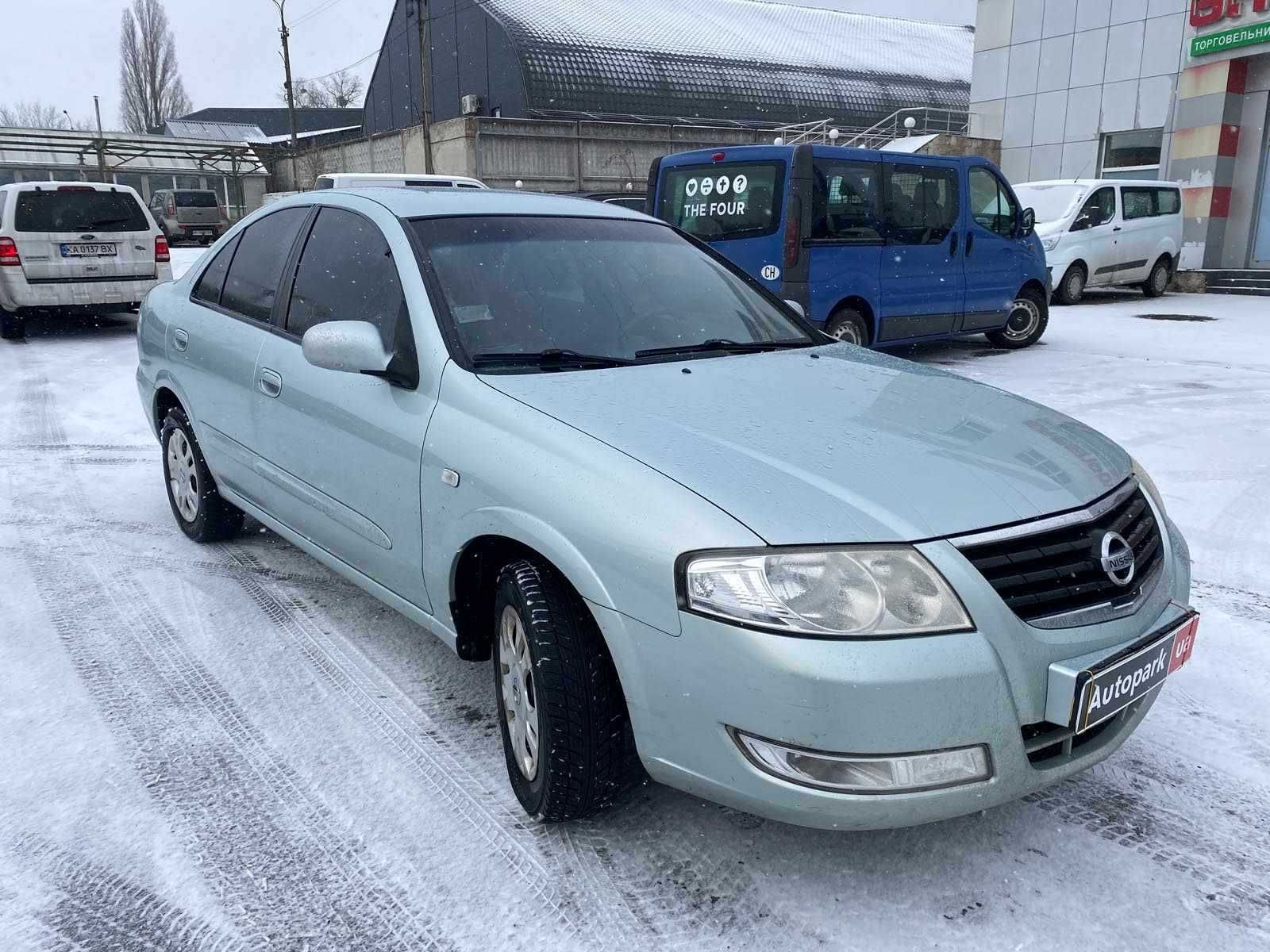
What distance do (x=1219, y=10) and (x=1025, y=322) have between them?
10.9 m

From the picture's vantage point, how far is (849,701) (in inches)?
76.4

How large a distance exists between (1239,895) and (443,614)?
2.02 m

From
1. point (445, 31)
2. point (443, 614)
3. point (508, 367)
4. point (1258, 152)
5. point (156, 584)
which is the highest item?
point (445, 31)

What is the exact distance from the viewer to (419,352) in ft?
9.47

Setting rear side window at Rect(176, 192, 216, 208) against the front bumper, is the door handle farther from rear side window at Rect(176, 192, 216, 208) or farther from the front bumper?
rear side window at Rect(176, 192, 216, 208)

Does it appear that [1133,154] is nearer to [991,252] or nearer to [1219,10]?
[1219,10]

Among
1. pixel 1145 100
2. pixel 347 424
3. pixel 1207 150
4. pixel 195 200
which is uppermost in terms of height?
pixel 1145 100

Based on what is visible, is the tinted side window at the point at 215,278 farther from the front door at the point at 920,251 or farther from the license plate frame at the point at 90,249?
the license plate frame at the point at 90,249

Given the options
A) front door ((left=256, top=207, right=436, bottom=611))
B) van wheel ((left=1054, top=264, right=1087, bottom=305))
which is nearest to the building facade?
van wheel ((left=1054, top=264, right=1087, bottom=305))

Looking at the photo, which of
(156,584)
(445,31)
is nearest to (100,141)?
(445,31)

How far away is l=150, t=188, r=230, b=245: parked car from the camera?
106ft

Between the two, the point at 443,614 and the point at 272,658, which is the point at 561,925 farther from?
the point at 272,658

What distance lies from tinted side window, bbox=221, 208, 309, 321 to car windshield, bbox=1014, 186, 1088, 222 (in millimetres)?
12833

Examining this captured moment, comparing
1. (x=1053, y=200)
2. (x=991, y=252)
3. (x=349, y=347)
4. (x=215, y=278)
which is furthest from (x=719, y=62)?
(x=349, y=347)
